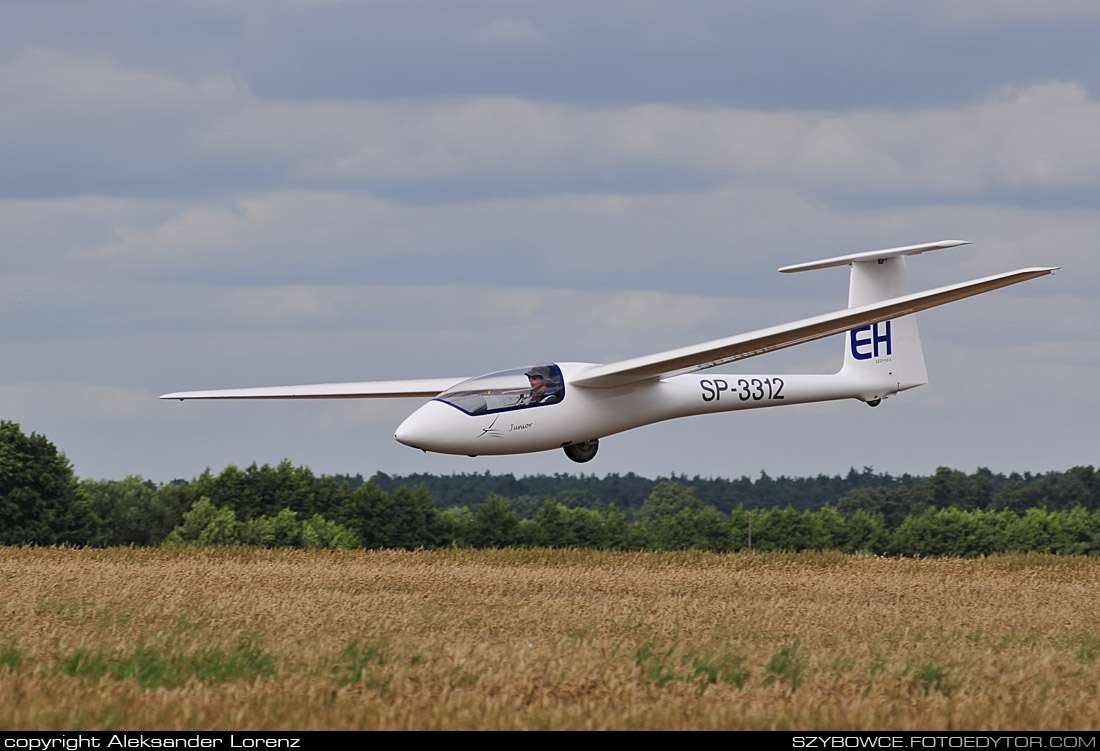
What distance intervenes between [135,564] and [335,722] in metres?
15.7

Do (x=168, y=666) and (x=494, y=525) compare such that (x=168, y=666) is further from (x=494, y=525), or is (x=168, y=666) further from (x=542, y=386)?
(x=494, y=525)

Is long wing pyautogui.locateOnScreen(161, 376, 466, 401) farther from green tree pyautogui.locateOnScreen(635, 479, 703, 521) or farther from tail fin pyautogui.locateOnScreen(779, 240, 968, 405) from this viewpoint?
green tree pyautogui.locateOnScreen(635, 479, 703, 521)

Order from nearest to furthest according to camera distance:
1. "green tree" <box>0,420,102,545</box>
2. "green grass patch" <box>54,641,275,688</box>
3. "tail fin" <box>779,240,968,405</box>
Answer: "green grass patch" <box>54,641,275,688</box>, "tail fin" <box>779,240,968,405</box>, "green tree" <box>0,420,102,545</box>

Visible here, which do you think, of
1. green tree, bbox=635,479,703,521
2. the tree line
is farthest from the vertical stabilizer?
green tree, bbox=635,479,703,521

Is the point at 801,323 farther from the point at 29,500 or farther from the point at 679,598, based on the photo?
the point at 29,500

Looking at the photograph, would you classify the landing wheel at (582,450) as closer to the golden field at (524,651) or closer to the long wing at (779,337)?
the long wing at (779,337)

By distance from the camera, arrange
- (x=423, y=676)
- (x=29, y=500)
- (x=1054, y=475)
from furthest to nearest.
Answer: (x=1054, y=475), (x=29, y=500), (x=423, y=676)

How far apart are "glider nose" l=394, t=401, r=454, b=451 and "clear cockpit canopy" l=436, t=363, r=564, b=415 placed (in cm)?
33

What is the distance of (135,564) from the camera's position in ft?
78.1

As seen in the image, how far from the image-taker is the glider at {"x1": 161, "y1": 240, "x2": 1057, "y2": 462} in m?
21.6

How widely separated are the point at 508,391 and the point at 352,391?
5051mm

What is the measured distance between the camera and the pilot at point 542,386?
2244 centimetres

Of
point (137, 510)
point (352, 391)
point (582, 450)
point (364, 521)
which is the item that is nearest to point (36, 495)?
point (137, 510)
